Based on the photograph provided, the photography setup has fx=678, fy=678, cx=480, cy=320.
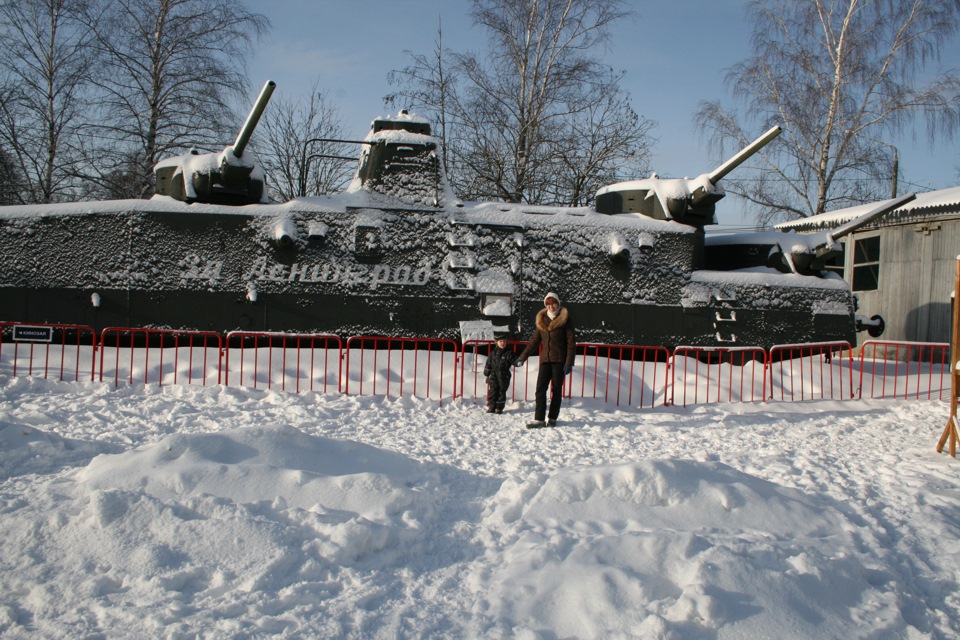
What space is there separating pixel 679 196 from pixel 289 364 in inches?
214

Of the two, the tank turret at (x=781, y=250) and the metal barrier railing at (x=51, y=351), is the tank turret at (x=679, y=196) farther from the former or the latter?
the metal barrier railing at (x=51, y=351)

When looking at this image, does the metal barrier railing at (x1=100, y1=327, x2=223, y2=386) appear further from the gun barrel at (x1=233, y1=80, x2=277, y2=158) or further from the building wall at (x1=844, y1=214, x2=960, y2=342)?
the building wall at (x1=844, y1=214, x2=960, y2=342)

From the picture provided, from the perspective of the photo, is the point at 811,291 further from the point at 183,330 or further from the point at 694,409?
the point at 183,330

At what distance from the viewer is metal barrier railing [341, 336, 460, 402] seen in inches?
305

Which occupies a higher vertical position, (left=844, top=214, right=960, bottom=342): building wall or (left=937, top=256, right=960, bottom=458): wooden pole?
(left=844, top=214, right=960, bottom=342): building wall

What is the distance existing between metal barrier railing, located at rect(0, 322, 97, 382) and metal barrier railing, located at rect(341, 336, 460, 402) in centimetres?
280

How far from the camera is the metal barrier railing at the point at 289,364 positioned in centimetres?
766

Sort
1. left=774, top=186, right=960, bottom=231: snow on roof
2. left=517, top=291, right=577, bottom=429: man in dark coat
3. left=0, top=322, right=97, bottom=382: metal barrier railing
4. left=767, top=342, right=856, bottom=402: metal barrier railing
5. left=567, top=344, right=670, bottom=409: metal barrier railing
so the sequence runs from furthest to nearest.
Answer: left=774, top=186, right=960, bottom=231: snow on roof
left=767, top=342, right=856, bottom=402: metal barrier railing
left=567, top=344, right=670, bottom=409: metal barrier railing
left=0, top=322, right=97, bottom=382: metal barrier railing
left=517, top=291, right=577, bottom=429: man in dark coat

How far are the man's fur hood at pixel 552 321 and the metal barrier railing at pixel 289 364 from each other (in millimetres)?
2315

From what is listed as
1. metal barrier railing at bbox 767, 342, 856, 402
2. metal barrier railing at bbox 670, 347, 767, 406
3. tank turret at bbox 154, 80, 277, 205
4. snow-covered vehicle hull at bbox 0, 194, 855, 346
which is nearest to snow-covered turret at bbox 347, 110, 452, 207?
snow-covered vehicle hull at bbox 0, 194, 855, 346

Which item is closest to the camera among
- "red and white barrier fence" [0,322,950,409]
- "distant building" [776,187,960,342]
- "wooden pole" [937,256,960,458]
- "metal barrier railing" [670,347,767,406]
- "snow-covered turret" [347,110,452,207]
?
"wooden pole" [937,256,960,458]

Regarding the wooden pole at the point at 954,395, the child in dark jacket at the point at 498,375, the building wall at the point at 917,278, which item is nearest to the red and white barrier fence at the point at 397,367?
the child in dark jacket at the point at 498,375

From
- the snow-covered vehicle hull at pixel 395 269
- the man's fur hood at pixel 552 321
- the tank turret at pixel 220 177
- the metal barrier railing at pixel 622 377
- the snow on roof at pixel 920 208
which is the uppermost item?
the snow on roof at pixel 920 208

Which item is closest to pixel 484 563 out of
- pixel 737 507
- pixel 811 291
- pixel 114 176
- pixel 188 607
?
pixel 188 607
